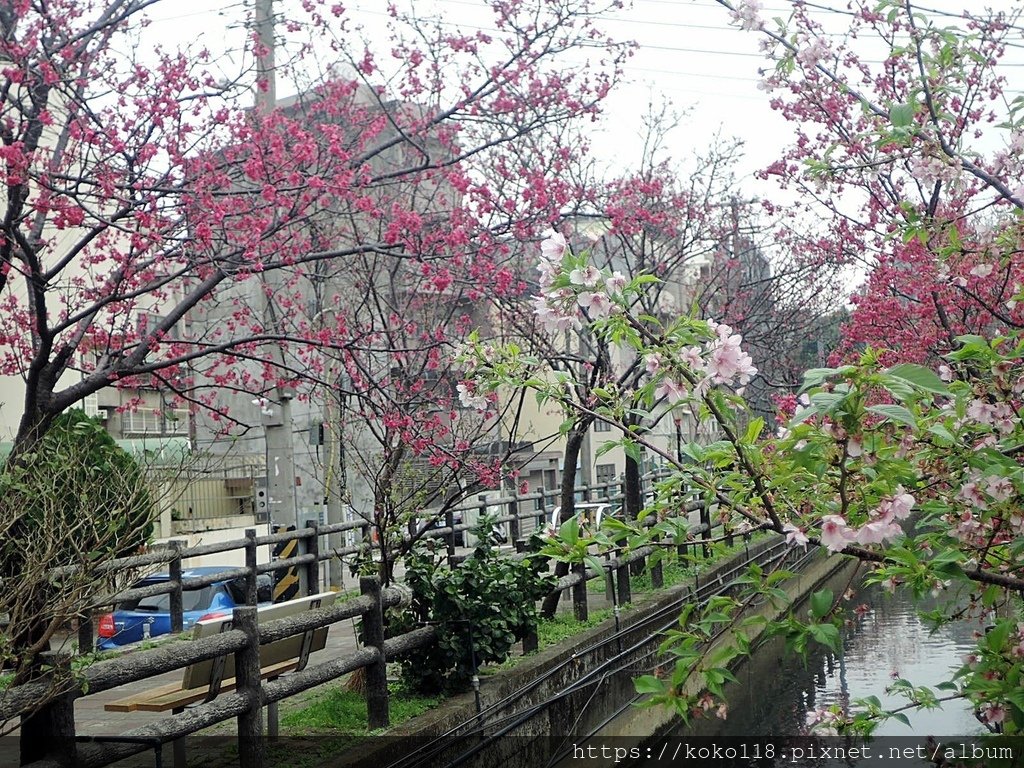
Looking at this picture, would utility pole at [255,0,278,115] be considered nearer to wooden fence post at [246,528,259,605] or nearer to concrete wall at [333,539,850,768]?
wooden fence post at [246,528,259,605]

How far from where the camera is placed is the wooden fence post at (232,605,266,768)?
247 inches

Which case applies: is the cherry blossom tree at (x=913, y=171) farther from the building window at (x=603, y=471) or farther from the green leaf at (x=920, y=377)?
the building window at (x=603, y=471)

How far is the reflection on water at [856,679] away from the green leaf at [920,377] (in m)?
7.91

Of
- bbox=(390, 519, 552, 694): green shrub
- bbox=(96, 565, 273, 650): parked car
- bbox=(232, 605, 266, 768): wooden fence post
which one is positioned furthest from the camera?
bbox=(96, 565, 273, 650): parked car

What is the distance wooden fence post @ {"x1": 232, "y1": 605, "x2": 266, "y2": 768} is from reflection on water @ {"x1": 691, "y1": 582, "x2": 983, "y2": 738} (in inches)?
270

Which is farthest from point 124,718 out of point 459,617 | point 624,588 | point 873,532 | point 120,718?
point 873,532

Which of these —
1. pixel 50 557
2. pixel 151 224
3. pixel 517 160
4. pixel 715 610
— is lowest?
pixel 715 610

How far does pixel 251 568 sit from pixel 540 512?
5.90m

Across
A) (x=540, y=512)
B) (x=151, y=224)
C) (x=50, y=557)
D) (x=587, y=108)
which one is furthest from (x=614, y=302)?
(x=540, y=512)

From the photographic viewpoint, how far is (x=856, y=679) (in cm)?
1486

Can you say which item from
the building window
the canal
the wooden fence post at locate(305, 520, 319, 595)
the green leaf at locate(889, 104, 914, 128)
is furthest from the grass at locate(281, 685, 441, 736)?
the building window

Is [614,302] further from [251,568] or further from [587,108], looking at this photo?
[251,568]

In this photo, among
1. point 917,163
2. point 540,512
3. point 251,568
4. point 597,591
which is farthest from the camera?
point 540,512

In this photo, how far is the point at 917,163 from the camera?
5.35 meters
